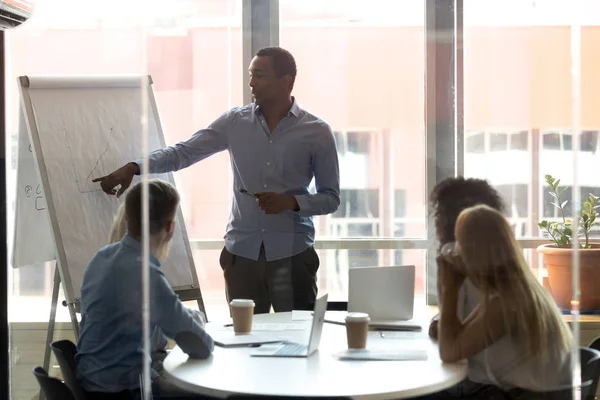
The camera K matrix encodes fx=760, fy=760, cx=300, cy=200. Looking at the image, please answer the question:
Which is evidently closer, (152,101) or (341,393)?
(341,393)

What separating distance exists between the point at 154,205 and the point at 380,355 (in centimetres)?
120

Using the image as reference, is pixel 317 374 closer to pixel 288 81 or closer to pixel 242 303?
pixel 242 303

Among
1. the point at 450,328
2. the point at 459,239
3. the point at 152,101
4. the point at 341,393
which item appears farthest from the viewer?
the point at 152,101

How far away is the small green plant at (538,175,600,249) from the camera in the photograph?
10.6ft

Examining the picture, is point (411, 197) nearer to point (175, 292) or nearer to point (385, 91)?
point (385, 91)

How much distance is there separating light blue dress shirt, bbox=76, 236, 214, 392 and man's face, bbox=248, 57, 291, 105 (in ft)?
2.73

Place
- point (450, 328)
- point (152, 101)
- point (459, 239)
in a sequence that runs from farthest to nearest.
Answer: point (152, 101) → point (459, 239) → point (450, 328)

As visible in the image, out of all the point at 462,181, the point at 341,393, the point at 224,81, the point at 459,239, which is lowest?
the point at 341,393

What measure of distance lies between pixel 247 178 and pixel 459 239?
96 centimetres

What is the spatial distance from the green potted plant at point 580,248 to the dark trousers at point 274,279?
101 centimetres

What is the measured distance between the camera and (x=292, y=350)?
248cm

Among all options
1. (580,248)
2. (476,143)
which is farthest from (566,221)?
(476,143)

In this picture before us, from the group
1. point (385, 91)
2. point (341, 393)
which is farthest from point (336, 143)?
point (341, 393)

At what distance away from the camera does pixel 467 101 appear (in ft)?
10.7
